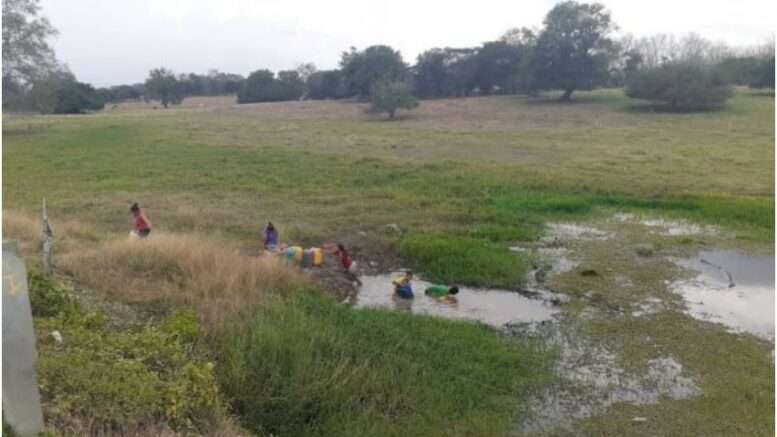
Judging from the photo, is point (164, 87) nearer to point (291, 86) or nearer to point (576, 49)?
point (291, 86)

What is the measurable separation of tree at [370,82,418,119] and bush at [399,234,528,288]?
111ft

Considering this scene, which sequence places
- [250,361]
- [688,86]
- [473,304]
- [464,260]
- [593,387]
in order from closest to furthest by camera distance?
[250,361], [593,387], [473,304], [464,260], [688,86]

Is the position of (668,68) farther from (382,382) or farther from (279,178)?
(382,382)

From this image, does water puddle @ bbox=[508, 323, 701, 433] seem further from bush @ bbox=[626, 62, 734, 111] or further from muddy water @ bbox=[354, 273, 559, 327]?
bush @ bbox=[626, 62, 734, 111]

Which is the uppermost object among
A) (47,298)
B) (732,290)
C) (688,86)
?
(688,86)

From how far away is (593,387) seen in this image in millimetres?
6691

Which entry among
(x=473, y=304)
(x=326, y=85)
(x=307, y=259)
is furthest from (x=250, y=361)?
(x=326, y=85)

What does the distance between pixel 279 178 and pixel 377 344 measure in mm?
12555

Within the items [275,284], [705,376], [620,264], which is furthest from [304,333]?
[620,264]

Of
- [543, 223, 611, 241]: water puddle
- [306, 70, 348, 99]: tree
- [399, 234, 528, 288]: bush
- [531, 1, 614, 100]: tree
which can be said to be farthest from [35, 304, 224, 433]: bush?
[306, 70, 348, 99]: tree

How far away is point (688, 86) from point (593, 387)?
40669 mm

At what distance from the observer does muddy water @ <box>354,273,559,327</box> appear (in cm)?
884

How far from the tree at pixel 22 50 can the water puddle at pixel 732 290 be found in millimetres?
32901

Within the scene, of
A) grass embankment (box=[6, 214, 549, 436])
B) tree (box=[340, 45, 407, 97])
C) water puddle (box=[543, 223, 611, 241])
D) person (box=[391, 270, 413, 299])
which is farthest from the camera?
tree (box=[340, 45, 407, 97])
